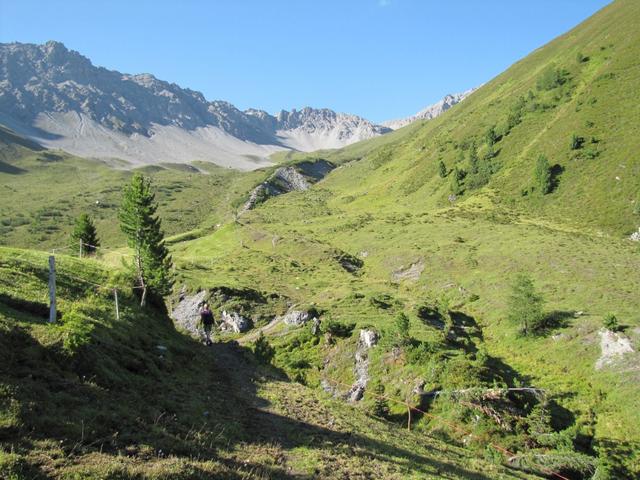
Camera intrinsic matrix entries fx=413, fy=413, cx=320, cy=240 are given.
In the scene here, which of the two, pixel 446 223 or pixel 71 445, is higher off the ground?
pixel 446 223

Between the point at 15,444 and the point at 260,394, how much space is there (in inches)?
511

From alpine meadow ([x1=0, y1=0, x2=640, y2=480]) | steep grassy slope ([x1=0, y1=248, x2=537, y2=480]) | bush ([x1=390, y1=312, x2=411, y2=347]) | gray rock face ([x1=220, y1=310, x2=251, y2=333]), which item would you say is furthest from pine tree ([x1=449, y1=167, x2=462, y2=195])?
steep grassy slope ([x1=0, y1=248, x2=537, y2=480])

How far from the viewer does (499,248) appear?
57.5 meters

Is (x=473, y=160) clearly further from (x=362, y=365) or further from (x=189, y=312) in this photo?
(x=362, y=365)

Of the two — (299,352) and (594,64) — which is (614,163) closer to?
(594,64)

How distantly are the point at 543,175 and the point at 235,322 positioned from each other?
219 ft

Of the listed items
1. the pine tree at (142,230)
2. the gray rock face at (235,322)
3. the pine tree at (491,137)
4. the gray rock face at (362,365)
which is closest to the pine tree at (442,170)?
the pine tree at (491,137)

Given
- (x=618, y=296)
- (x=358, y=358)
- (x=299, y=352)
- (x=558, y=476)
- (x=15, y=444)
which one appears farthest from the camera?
(x=618, y=296)

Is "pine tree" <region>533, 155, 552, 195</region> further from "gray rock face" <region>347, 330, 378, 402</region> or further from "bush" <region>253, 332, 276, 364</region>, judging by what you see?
"bush" <region>253, 332, 276, 364</region>

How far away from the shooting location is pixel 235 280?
2340 inches

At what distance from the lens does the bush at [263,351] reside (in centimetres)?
3491

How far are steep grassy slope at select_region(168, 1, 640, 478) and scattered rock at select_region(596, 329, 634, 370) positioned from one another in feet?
1.70

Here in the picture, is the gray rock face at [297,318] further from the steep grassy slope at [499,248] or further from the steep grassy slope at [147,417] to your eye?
the steep grassy slope at [147,417]

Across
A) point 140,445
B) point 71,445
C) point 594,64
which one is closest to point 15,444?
point 71,445
